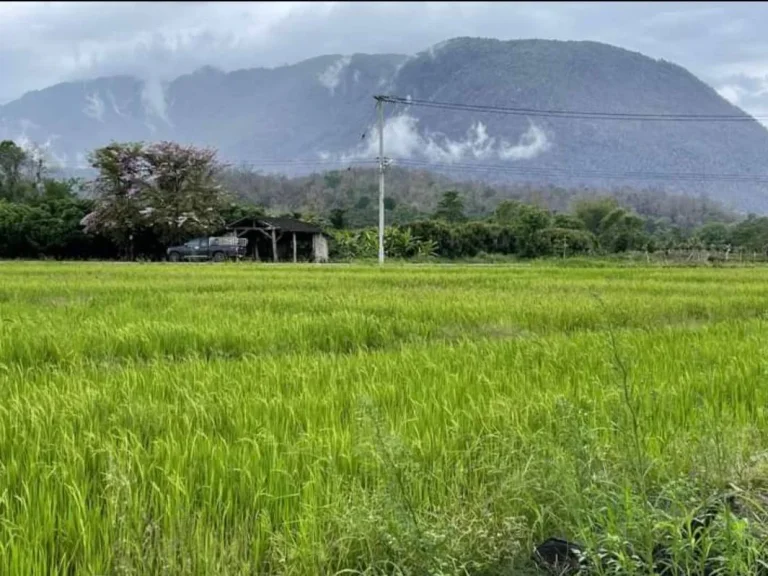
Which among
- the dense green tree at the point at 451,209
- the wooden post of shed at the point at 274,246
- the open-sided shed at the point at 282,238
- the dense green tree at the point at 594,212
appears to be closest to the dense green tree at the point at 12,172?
the open-sided shed at the point at 282,238

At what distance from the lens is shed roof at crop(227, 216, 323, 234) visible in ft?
113

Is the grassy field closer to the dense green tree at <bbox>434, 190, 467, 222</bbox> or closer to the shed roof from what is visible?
the shed roof

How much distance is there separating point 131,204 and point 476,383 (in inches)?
1264

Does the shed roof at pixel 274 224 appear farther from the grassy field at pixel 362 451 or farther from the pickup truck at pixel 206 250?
the grassy field at pixel 362 451

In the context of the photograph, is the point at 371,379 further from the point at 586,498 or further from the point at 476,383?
the point at 586,498

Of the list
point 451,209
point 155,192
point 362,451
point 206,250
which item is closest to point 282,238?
point 206,250

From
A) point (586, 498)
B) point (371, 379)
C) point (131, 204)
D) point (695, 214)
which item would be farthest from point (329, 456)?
point (695, 214)

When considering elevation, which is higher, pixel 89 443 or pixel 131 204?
pixel 131 204

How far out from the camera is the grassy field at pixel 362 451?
1585 mm

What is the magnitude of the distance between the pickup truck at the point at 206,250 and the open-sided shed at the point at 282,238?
276cm

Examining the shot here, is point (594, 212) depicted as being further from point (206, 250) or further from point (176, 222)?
point (176, 222)

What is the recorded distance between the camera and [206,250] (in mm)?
31062

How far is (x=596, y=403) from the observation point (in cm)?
284

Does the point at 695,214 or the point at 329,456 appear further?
the point at 695,214
